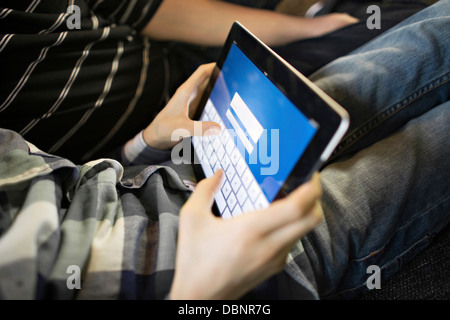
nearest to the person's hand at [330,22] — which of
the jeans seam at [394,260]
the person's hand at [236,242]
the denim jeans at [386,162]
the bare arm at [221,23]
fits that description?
the bare arm at [221,23]

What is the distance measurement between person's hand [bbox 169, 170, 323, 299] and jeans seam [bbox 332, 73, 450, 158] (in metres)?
0.27

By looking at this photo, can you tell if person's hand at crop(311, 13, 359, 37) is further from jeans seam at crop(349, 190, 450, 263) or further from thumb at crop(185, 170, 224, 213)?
thumb at crop(185, 170, 224, 213)

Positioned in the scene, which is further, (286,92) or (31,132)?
(31,132)

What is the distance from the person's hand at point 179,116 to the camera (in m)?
0.65

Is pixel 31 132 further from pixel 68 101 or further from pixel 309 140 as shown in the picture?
pixel 309 140

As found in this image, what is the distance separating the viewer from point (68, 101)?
687 mm

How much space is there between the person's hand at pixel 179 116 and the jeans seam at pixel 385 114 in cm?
29

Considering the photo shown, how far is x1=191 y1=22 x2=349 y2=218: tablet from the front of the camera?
369 mm

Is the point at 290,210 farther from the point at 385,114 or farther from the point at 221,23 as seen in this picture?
the point at 221,23

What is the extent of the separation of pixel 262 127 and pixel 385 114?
0.96 ft
